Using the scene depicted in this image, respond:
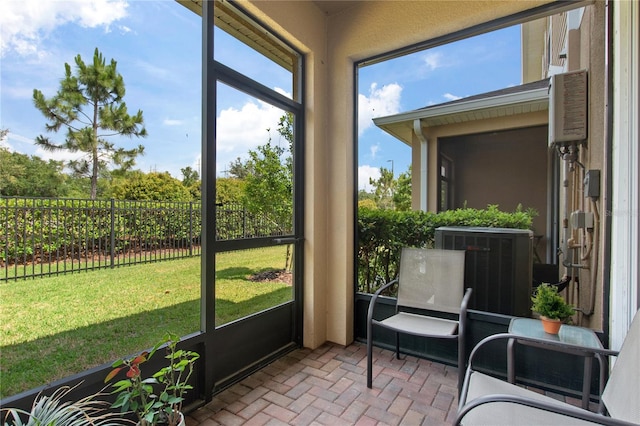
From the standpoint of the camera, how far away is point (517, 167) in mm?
2559

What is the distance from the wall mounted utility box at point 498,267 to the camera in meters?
2.45

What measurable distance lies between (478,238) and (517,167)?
2.16 feet

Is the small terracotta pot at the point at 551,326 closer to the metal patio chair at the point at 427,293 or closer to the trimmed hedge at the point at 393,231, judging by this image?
the metal patio chair at the point at 427,293

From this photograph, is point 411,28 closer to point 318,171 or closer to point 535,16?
point 535,16

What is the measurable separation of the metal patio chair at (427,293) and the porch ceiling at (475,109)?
1143 millimetres

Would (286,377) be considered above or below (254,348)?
below

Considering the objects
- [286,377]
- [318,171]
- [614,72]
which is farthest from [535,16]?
[286,377]

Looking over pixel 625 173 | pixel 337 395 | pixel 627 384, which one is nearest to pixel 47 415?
pixel 337 395

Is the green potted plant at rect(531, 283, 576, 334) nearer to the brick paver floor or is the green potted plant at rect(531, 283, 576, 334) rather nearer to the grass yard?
the brick paver floor

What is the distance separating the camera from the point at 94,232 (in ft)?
5.76

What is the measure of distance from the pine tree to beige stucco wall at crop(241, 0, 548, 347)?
5.04 ft

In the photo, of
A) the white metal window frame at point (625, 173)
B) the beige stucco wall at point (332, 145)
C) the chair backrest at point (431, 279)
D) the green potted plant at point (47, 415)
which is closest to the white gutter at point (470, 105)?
the beige stucco wall at point (332, 145)

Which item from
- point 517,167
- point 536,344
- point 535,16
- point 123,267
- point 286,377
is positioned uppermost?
point 535,16

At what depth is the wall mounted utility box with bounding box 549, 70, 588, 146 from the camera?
2.16m
